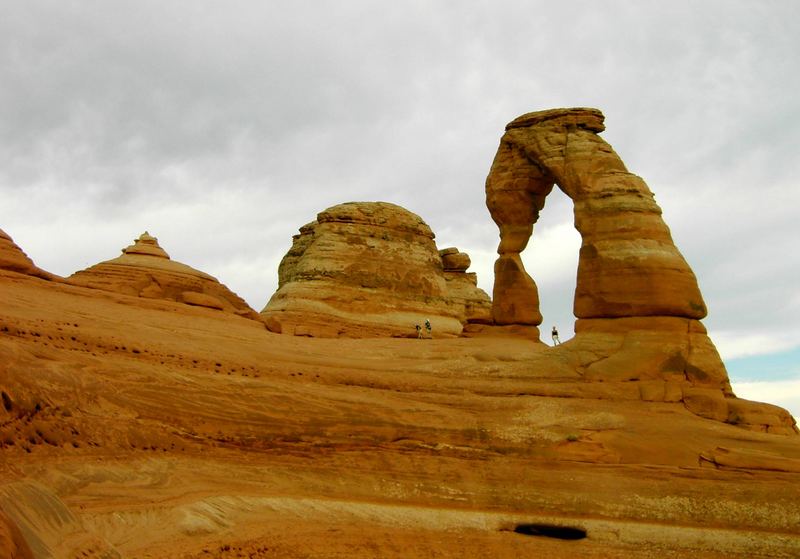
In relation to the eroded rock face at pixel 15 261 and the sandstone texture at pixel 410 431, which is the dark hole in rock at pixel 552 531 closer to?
the sandstone texture at pixel 410 431

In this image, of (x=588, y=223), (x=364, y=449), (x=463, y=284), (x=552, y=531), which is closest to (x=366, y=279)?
(x=463, y=284)

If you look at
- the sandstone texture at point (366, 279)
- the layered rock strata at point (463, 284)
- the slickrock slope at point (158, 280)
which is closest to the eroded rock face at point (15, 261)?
the slickrock slope at point (158, 280)

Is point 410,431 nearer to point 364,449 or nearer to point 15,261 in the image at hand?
point 364,449

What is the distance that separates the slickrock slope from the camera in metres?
21.1

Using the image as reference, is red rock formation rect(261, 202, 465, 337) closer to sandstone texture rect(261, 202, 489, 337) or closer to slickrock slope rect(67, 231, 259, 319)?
sandstone texture rect(261, 202, 489, 337)

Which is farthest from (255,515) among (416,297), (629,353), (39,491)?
(416,297)

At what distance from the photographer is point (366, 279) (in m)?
33.6

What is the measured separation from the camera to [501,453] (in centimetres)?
1381

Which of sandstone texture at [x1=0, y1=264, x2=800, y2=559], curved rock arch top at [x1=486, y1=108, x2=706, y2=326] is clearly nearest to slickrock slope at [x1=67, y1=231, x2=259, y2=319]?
sandstone texture at [x1=0, y1=264, x2=800, y2=559]

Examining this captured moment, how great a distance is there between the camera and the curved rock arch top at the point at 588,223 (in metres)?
16.4

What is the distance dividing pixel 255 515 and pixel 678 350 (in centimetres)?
880

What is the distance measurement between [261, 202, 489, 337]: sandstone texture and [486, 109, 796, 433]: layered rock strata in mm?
13256

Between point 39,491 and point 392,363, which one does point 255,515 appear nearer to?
point 39,491

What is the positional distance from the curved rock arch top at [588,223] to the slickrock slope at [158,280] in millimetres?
7209
